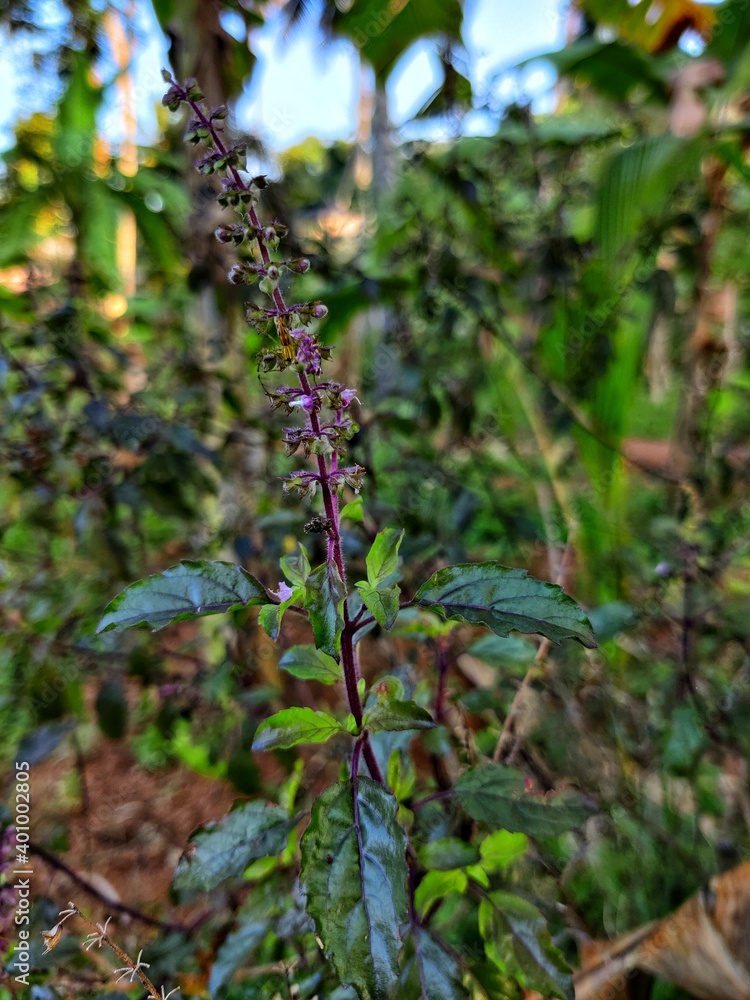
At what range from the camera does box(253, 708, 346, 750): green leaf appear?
0.47 metres

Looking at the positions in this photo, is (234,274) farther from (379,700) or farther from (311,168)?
(311,168)

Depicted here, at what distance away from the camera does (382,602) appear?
0.43 m

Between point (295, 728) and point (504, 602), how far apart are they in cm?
20

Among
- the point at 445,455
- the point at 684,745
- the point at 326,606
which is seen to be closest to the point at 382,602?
the point at 326,606

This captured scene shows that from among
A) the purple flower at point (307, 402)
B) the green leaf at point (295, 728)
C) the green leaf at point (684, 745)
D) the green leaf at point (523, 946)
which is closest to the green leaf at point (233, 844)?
the green leaf at point (295, 728)

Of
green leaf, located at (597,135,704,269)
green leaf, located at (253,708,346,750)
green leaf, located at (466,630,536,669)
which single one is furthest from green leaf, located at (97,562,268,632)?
green leaf, located at (597,135,704,269)

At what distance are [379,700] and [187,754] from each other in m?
1.45

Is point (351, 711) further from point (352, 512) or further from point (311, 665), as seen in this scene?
point (352, 512)

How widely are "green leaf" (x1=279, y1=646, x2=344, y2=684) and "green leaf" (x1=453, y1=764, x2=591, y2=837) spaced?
17 cm

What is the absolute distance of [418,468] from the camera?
1.06 m

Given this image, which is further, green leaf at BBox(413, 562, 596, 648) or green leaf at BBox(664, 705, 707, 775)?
green leaf at BBox(664, 705, 707, 775)

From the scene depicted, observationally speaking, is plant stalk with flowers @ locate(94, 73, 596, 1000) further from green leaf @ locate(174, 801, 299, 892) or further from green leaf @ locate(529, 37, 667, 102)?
green leaf @ locate(529, 37, 667, 102)

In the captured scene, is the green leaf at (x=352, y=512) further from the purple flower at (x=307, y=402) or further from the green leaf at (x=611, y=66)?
the green leaf at (x=611, y=66)

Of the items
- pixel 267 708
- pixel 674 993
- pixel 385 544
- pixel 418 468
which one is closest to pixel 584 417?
pixel 418 468
